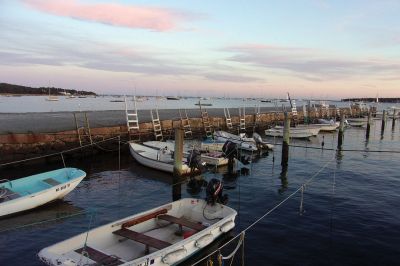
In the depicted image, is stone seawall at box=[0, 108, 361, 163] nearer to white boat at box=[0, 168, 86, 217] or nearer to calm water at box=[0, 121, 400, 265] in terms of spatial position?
calm water at box=[0, 121, 400, 265]

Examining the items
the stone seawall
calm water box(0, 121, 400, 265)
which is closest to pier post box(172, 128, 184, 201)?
calm water box(0, 121, 400, 265)

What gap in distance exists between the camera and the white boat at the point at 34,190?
14626mm

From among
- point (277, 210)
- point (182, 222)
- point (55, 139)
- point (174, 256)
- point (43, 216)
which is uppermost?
point (55, 139)

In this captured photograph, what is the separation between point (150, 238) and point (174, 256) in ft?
3.88

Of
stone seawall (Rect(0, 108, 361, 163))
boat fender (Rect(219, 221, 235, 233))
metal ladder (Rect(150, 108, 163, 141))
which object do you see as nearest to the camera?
boat fender (Rect(219, 221, 235, 233))

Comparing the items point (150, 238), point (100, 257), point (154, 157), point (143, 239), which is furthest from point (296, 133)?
point (100, 257)

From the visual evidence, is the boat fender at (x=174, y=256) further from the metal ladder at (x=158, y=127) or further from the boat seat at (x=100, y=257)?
the metal ladder at (x=158, y=127)

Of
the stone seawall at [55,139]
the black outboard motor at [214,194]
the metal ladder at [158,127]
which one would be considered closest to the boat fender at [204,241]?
the black outboard motor at [214,194]

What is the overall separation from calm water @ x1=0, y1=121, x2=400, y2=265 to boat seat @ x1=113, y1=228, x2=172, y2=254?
264cm

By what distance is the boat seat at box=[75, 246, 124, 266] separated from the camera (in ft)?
29.7

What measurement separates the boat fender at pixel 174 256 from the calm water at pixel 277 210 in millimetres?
2273

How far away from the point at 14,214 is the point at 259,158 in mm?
19335

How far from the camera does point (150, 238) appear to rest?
417 inches

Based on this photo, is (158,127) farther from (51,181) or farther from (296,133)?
(51,181)
